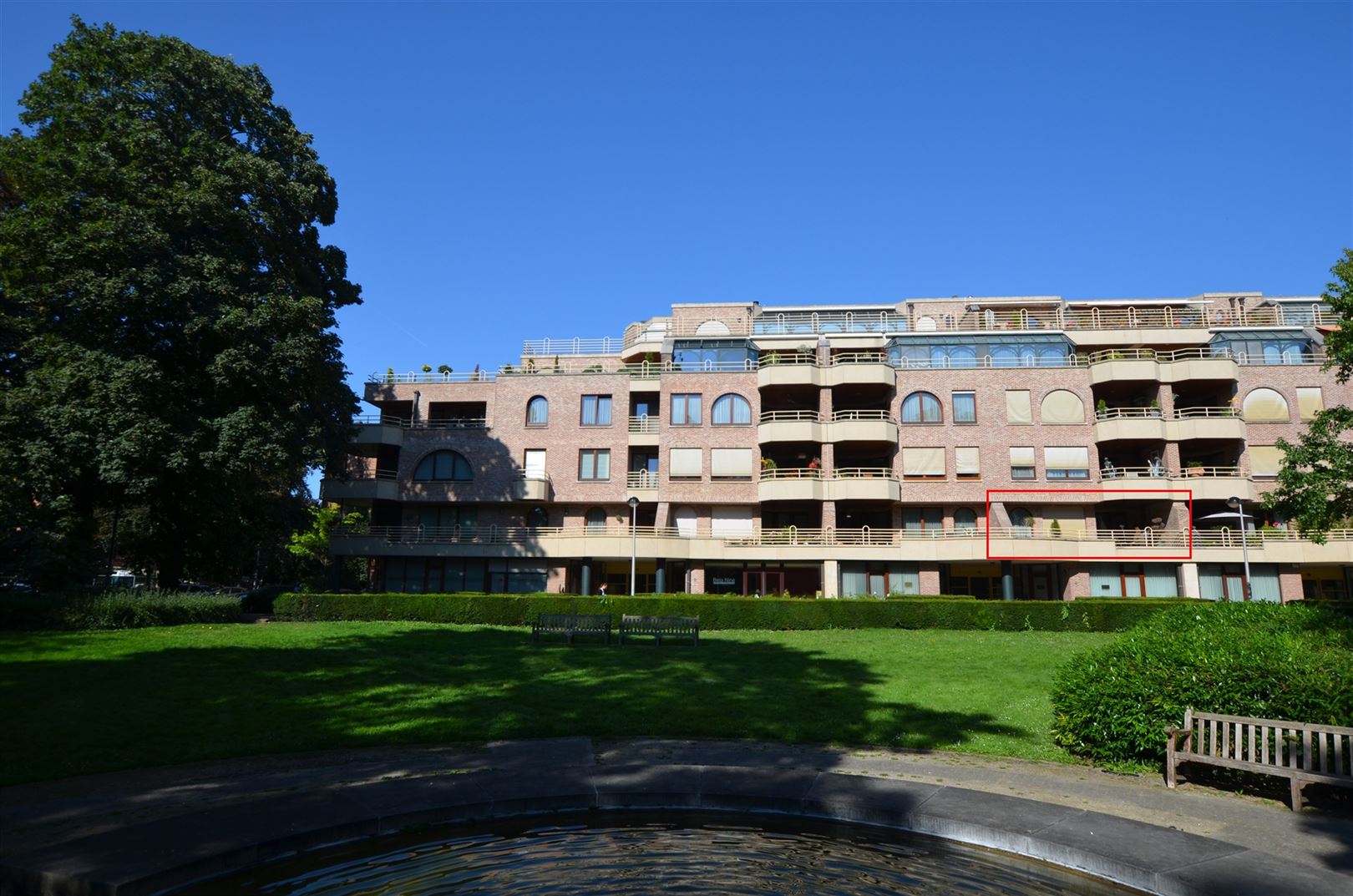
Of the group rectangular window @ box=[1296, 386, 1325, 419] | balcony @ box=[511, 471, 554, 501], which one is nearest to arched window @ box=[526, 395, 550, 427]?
balcony @ box=[511, 471, 554, 501]

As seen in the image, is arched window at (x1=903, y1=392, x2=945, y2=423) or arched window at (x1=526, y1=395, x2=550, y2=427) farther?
arched window at (x1=526, y1=395, x2=550, y2=427)

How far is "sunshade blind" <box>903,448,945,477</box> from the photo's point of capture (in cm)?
4040

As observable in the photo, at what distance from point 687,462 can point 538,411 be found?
356 inches

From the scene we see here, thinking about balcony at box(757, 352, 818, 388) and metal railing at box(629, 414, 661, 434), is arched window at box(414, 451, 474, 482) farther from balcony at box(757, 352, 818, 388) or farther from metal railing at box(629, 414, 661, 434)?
balcony at box(757, 352, 818, 388)

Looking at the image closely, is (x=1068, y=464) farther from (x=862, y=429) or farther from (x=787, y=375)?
(x=787, y=375)

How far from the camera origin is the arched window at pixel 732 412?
138 ft

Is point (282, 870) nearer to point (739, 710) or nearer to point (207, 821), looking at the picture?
point (207, 821)

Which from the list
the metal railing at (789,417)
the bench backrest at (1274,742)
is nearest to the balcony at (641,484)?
the metal railing at (789,417)

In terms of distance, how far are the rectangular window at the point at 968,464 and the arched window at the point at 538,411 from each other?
2222cm

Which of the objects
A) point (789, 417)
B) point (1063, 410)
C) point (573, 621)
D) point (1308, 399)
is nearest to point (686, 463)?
point (789, 417)

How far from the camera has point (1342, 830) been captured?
731 cm

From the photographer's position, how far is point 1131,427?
38.8m

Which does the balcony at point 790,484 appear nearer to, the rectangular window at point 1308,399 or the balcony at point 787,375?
the balcony at point 787,375

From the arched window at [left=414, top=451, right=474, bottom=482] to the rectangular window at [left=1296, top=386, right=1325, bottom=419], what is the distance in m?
43.6
